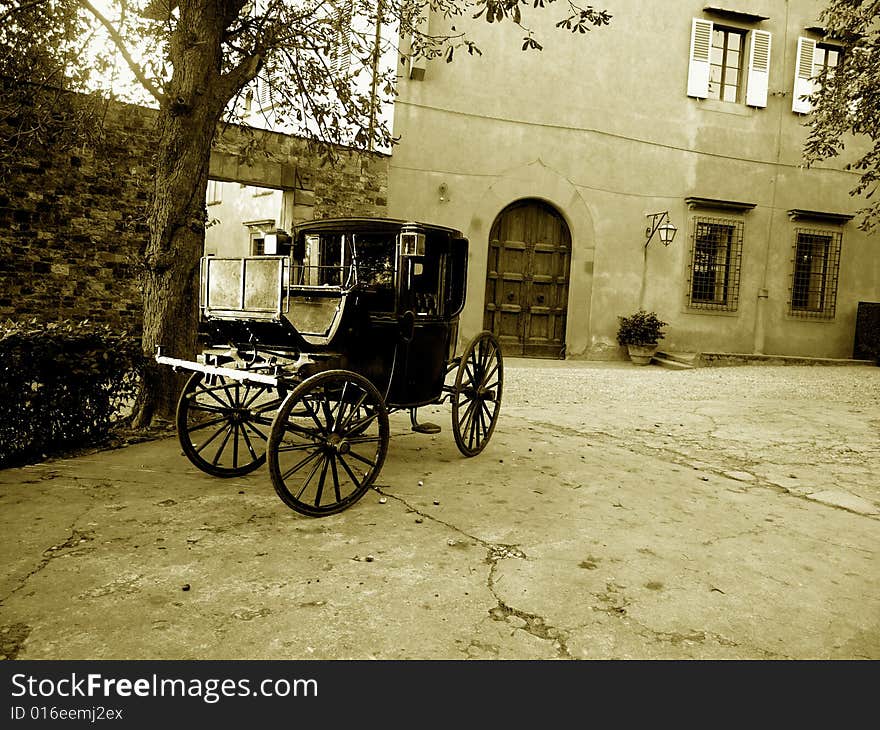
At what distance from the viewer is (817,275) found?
1567cm

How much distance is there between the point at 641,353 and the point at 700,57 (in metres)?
6.45

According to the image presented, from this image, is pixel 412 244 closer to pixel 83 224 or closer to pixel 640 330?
pixel 83 224

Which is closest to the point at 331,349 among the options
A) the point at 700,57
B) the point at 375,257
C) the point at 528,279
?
the point at 375,257

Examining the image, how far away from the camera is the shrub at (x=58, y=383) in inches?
178

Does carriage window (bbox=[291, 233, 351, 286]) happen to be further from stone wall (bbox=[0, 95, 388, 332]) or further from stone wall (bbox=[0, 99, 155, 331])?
stone wall (bbox=[0, 99, 155, 331])

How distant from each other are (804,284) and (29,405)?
15.9m

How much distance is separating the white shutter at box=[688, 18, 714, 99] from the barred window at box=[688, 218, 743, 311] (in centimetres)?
280

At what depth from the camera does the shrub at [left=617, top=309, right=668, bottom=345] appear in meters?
13.8

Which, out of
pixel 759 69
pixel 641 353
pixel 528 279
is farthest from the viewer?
pixel 759 69

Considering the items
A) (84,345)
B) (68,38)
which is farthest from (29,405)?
(68,38)

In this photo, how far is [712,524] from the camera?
4.09m

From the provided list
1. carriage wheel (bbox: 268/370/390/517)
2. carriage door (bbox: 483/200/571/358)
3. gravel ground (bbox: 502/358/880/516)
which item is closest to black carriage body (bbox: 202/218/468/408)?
carriage wheel (bbox: 268/370/390/517)

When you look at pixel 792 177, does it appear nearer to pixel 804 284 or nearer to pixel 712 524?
pixel 804 284

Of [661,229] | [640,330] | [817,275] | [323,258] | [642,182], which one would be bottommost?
[640,330]
